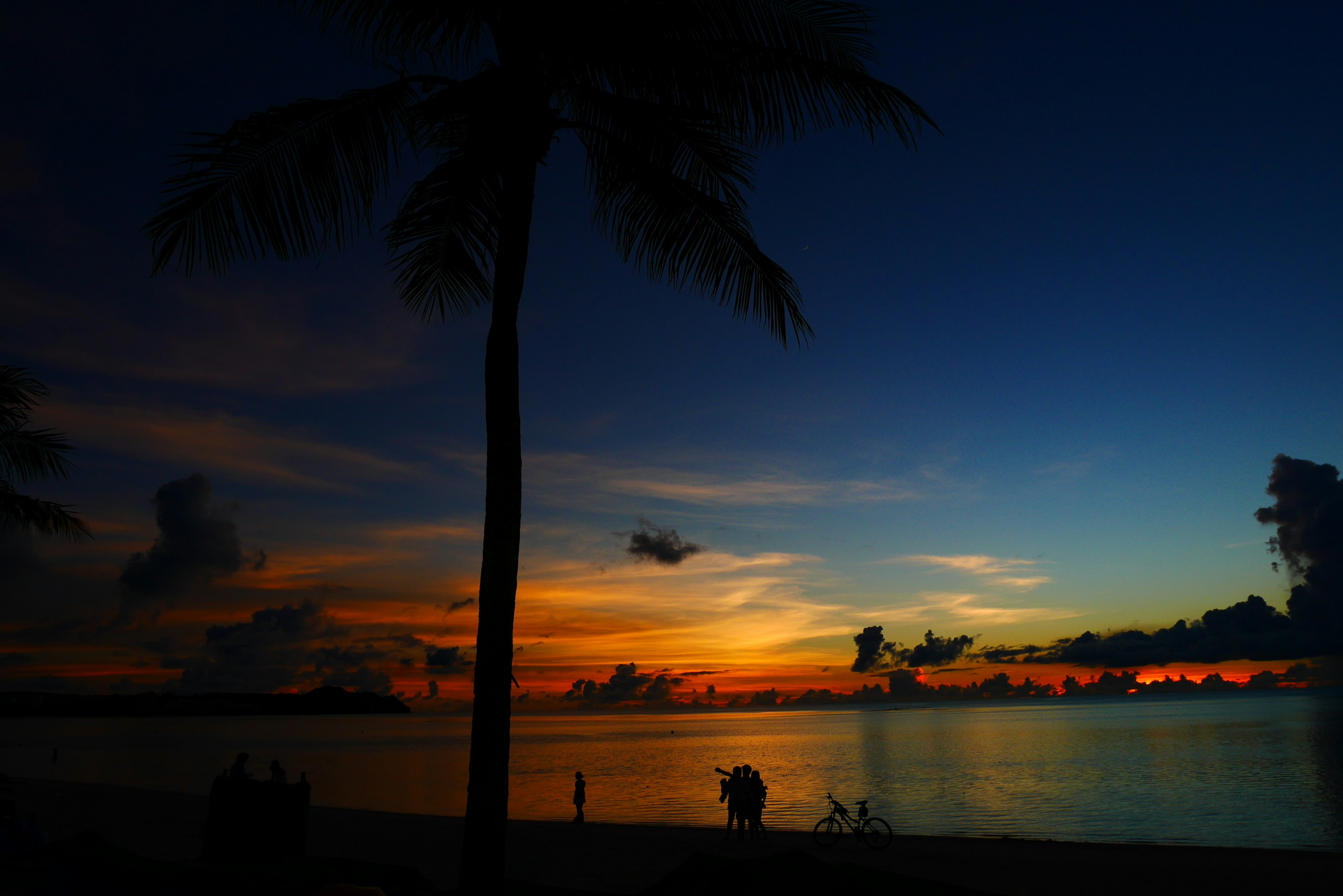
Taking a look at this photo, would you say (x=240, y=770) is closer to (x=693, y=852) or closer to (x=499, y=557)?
(x=693, y=852)

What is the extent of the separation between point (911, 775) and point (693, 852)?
164 feet

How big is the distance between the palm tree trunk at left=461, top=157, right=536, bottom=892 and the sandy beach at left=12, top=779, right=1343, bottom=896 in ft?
26.5

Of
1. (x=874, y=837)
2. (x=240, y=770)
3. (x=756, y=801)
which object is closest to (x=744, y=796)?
(x=756, y=801)

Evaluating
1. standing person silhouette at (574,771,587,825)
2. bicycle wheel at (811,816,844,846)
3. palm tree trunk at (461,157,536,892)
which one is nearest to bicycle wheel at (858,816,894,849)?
bicycle wheel at (811,816,844,846)

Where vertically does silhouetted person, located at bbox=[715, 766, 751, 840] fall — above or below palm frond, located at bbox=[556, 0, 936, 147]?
below

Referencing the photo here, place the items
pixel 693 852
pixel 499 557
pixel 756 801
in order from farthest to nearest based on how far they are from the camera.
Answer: pixel 756 801 → pixel 693 852 → pixel 499 557

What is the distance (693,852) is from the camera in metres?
11.7

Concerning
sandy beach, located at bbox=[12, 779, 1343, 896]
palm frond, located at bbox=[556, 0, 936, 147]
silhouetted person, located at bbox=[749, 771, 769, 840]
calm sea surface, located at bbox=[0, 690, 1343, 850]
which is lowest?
calm sea surface, located at bbox=[0, 690, 1343, 850]

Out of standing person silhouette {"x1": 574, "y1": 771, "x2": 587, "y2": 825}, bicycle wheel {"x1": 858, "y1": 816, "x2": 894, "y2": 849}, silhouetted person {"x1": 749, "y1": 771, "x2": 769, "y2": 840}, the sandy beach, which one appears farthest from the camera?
standing person silhouette {"x1": 574, "y1": 771, "x2": 587, "y2": 825}

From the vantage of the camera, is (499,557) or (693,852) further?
(693,852)

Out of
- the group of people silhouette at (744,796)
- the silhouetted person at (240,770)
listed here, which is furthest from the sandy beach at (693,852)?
the silhouetted person at (240,770)

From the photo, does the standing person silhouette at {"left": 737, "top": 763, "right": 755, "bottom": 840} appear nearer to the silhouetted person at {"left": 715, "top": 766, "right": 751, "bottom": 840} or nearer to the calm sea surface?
the silhouetted person at {"left": 715, "top": 766, "right": 751, "bottom": 840}

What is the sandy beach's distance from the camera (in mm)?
15000

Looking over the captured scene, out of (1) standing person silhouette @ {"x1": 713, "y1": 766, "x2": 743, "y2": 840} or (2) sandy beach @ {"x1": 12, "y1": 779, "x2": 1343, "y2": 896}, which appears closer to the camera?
(2) sandy beach @ {"x1": 12, "y1": 779, "x2": 1343, "y2": 896}
